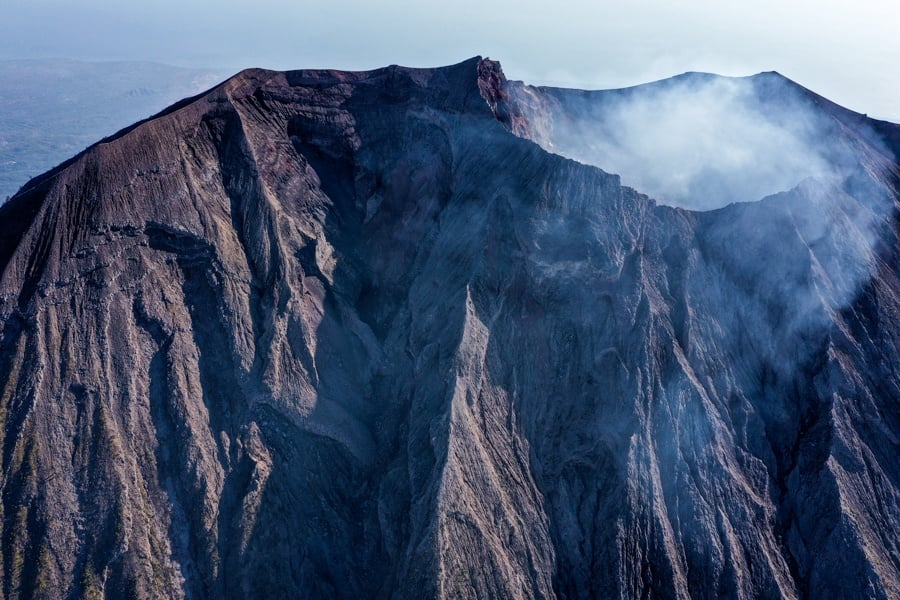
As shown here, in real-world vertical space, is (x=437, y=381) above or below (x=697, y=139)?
below

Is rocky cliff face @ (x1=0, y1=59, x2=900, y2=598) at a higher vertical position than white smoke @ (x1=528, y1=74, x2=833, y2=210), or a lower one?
lower

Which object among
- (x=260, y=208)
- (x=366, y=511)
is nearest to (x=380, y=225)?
(x=260, y=208)

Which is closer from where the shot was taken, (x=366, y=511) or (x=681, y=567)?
(x=681, y=567)

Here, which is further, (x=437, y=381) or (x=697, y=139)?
(x=697, y=139)

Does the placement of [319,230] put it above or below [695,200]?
below

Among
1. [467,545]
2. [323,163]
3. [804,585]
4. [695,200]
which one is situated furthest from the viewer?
[695,200]

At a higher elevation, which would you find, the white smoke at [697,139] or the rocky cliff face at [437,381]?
the white smoke at [697,139]

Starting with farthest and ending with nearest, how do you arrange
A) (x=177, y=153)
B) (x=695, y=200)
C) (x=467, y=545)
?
(x=695, y=200), (x=177, y=153), (x=467, y=545)

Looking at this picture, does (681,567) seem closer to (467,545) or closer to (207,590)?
(467,545)
